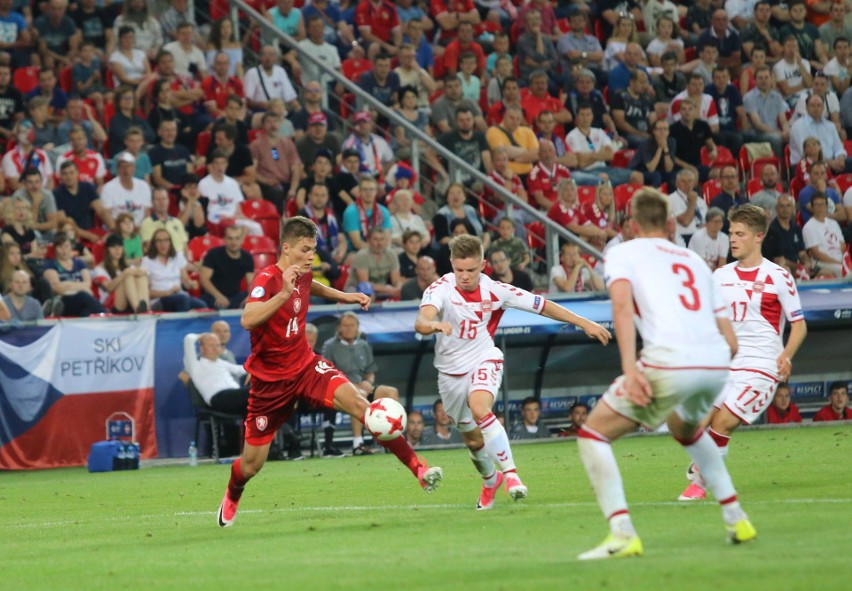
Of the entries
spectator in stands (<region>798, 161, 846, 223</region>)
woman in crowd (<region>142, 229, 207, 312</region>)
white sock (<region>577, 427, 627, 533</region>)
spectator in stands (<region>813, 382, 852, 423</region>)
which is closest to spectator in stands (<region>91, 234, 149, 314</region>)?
woman in crowd (<region>142, 229, 207, 312</region>)

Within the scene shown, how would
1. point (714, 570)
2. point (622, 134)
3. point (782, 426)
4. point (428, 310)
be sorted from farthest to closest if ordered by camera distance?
point (622, 134), point (782, 426), point (428, 310), point (714, 570)

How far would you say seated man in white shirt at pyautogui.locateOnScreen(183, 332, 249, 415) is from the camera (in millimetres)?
18969

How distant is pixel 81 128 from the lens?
21.7 meters

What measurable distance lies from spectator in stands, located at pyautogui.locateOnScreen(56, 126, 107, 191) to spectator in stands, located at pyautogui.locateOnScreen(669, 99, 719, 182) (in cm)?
1037

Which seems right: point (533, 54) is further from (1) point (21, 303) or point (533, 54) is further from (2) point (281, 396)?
(2) point (281, 396)

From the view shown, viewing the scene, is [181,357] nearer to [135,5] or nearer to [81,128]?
[81,128]

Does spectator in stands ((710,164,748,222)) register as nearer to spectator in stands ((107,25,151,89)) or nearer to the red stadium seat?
the red stadium seat

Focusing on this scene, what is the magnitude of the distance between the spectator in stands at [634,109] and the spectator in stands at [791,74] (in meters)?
2.92

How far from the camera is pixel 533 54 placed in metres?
27.5

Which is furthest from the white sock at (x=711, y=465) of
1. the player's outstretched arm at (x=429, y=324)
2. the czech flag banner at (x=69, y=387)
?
the czech flag banner at (x=69, y=387)

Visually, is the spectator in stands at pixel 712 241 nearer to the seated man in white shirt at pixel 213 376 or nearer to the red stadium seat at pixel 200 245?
the red stadium seat at pixel 200 245

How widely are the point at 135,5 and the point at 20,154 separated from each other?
3.99 metres

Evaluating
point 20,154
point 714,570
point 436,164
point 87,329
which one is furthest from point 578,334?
point 714,570

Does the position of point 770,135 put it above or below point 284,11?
below
